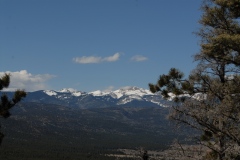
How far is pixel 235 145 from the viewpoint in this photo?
13125mm

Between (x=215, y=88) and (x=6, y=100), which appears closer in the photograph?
(x=215, y=88)

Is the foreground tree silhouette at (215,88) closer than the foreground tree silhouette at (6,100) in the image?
Yes

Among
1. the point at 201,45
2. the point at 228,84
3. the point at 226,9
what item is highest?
the point at 226,9

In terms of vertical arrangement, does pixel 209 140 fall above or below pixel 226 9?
below

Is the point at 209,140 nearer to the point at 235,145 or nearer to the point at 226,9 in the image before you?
the point at 235,145

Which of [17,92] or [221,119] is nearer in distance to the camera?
[221,119]

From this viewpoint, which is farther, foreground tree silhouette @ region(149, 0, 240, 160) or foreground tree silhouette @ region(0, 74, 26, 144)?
foreground tree silhouette @ region(0, 74, 26, 144)

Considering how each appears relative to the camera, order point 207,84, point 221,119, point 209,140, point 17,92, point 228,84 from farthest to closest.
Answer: point 17,92 < point 209,140 < point 207,84 < point 228,84 < point 221,119

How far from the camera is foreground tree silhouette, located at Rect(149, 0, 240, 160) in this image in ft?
43.0

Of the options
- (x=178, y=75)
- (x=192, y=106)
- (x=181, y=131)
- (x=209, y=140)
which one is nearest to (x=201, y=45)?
(x=178, y=75)

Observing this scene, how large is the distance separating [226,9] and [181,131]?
5.67 metres

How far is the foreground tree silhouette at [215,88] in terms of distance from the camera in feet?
43.0

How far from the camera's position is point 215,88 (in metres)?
14.2

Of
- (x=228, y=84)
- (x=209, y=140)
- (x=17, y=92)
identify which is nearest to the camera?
(x=228, y=84)
